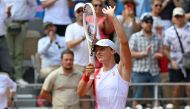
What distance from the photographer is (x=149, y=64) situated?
41.8ft

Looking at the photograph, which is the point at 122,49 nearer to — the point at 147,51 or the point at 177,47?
the point at 147,51

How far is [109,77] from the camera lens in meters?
7.87

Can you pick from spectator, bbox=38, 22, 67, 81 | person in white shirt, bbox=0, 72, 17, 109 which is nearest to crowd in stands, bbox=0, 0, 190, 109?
spectator, bbox=38, 22, 67, 81

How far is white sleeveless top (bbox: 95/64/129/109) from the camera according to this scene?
7785 mm

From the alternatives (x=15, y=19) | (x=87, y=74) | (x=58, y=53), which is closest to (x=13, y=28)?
(x=15, y=19)

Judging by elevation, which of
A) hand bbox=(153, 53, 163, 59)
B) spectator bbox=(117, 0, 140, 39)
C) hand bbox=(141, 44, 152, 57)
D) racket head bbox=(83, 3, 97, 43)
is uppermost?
spectator bbox=(117, 0, 140, 39)

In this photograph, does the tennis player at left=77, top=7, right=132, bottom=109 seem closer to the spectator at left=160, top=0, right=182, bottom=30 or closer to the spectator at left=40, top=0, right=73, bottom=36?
the spectator at left=40, top=0, right=73, bottom=36

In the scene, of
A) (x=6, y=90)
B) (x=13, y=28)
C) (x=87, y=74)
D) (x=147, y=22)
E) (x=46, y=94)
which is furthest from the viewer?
(x=13, y=28)

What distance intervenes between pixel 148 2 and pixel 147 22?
1.81 m

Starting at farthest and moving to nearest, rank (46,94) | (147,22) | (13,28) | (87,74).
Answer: (13,28) → (147,22) → (46,94) → (87,74)

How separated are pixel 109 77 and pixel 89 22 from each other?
1.83 meters

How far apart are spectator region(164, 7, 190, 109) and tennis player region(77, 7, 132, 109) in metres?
5.11

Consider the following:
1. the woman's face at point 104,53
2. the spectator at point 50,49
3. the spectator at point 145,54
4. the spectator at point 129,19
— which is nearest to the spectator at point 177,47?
the spectator at point 145,54

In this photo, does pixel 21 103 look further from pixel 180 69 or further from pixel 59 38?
pixel 180 69
